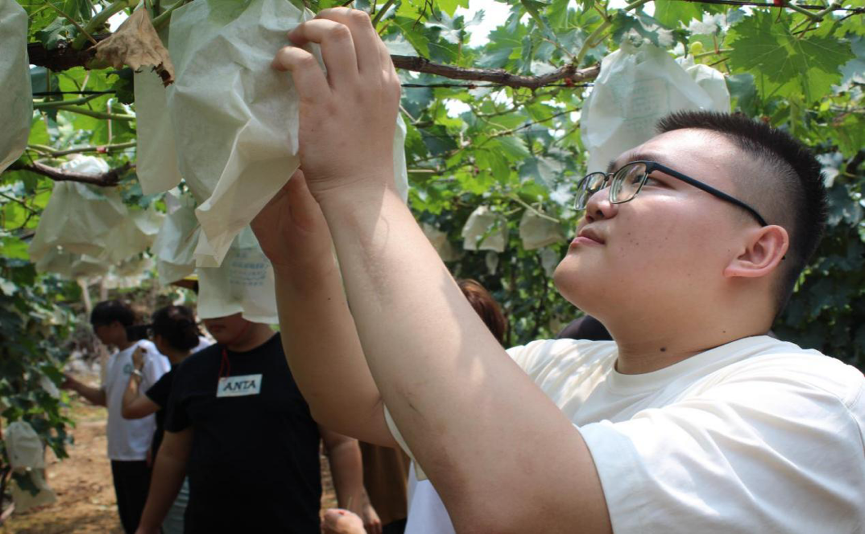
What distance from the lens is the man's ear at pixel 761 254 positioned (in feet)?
3.66

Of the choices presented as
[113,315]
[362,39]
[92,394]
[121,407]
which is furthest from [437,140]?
[92,394]

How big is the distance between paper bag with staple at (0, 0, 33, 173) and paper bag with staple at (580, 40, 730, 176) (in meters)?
1.22

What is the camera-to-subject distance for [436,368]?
806 millimetres

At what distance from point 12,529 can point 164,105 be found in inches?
273

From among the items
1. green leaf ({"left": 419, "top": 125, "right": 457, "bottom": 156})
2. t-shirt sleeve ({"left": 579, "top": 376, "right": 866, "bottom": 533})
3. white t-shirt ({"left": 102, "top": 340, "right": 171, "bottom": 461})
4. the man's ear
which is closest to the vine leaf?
t-shirt sleeve ({"left": 579, "top": 376, "right": 866, "bottom": 533})

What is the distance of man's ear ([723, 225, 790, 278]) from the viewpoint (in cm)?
111

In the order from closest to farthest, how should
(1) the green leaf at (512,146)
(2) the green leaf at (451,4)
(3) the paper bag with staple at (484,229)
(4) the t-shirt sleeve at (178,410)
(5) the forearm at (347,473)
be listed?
(2) the green leaf at (451,4) → (1) the green leaf at (512,146) → (5) the forearm at (347,473) → (4) the t-shirt sleeve at (178,410) → (3) the paper bag with staple at (484,229)

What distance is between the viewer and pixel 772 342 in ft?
3.51

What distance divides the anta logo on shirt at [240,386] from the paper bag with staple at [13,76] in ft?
6.53

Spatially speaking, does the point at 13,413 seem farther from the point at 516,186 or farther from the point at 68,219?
the point at 516,186

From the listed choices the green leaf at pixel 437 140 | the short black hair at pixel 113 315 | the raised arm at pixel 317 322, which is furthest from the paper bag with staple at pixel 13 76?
the short black hair at pixel 113 315

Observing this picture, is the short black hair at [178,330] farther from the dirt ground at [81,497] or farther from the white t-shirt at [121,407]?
the dirt ground at [81,497]

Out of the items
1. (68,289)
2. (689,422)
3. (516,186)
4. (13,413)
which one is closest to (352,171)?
(689,422)

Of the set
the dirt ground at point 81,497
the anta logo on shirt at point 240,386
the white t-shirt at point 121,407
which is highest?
the anta logo on shirt at point 240,386
